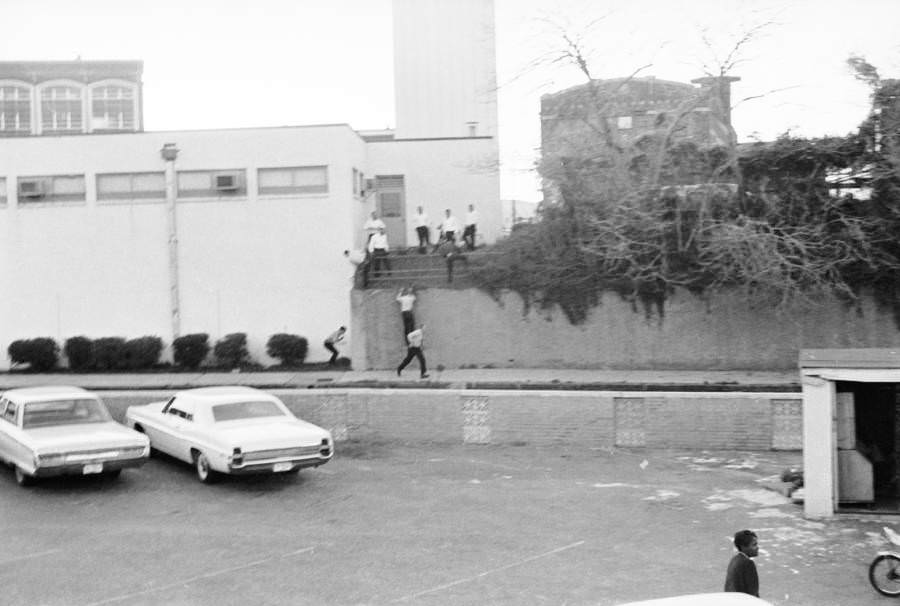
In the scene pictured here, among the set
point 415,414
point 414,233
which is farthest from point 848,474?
point 414,233

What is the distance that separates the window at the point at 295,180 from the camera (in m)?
24.9

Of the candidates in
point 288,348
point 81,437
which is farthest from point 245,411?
point 288,348

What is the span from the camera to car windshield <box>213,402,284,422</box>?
13.7 meters

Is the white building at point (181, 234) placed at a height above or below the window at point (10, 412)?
above

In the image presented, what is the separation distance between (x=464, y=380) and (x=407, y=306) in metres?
2.52

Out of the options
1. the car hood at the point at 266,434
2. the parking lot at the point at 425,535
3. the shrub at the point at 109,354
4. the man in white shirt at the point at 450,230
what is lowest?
the parking lot at the point at 425,535

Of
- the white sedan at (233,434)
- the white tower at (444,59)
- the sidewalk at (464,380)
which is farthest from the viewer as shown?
the white tower at (444,59)

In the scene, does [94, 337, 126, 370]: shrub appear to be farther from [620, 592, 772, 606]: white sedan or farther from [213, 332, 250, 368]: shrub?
[620, 592, 772, 606]: white sedan

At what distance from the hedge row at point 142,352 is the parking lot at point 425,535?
9.15m

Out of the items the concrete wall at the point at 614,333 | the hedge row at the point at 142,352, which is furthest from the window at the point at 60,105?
the concrete wall at the point at 614,333

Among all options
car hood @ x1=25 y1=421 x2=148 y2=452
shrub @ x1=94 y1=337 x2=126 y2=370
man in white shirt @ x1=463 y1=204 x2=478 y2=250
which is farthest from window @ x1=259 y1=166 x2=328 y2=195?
car hood @ x1=25 y1=421 x2=148 y2=452

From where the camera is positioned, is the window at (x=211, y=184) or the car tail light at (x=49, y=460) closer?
the car tail light at (x=49, y=460)

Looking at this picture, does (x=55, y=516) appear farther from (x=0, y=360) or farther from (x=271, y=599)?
(x=0, y=360)

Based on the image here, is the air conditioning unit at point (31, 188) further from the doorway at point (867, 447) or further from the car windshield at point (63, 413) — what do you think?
the doorway at point (867, 447)
